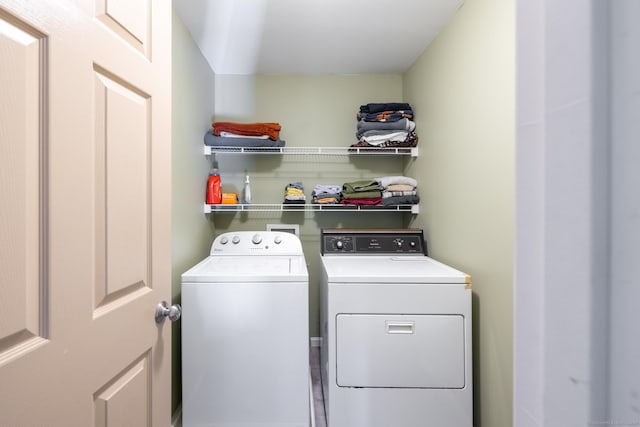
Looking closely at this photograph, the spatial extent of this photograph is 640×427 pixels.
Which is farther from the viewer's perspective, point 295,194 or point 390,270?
point 295,194

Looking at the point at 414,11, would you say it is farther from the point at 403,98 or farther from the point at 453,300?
the point at 453,300

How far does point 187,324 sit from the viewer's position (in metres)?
1.61

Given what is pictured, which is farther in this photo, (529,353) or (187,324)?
(187,324)

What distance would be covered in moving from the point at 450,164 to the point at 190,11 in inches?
70.0

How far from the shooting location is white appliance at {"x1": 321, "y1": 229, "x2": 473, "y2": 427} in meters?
1.57

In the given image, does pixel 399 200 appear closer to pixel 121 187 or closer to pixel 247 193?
pixel 247 193

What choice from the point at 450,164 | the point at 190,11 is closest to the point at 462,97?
the point at 450,164

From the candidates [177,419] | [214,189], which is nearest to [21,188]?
[177,419]

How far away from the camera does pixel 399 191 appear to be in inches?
94.4

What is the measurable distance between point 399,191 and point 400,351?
1215 millimetres

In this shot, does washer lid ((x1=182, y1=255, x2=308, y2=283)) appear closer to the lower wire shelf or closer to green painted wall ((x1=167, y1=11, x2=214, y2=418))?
green painted wall ((x1=167, y1=11, x2=214, y2=418))

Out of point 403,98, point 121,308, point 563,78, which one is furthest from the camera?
point 403,98

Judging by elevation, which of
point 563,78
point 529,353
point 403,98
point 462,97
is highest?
point 403,98

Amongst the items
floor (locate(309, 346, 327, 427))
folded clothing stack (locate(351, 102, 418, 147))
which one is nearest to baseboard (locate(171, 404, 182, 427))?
floor (locate(309, 346, 327, 427))
